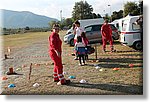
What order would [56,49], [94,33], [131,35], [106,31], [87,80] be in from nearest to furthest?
[56,49] → [87,80] → [131,35] → [106,31] → [94,33]

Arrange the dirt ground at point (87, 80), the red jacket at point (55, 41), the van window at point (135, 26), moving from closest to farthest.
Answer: the dirt ground at point (87, 80)
the red jacket at point (55, 41)
the van window at point (135, 26)

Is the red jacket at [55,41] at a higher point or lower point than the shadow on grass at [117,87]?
higher

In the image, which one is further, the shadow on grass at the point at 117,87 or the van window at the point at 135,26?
the van window at the point at 135,26

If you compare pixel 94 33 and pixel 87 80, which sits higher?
pixel 94 33

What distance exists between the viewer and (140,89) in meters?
4.73

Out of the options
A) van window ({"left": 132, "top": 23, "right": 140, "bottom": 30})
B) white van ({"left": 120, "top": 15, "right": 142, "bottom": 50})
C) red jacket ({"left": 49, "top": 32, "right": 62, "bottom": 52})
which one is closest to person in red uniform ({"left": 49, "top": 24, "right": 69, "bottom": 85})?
red jacket ({"left": 49, "top": 32, "right": 62, "bottom": 52})

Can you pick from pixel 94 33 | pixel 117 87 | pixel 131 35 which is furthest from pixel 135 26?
pixel 94 33

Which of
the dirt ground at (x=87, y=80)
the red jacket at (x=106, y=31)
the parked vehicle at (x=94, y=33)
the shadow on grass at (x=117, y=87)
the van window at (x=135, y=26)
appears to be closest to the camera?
the shadow on grass at (x=117, y=87)

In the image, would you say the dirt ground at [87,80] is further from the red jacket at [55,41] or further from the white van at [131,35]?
the white van at [131,35]

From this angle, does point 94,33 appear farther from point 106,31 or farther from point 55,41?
point 55,41

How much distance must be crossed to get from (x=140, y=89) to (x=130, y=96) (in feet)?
0.98

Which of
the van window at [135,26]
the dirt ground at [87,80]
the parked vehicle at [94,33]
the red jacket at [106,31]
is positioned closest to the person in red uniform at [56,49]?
the dirt ground at [87,80]

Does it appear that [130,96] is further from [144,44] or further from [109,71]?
[109,71]

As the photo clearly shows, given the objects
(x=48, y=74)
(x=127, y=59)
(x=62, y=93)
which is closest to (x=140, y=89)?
(x=62, y=93)
